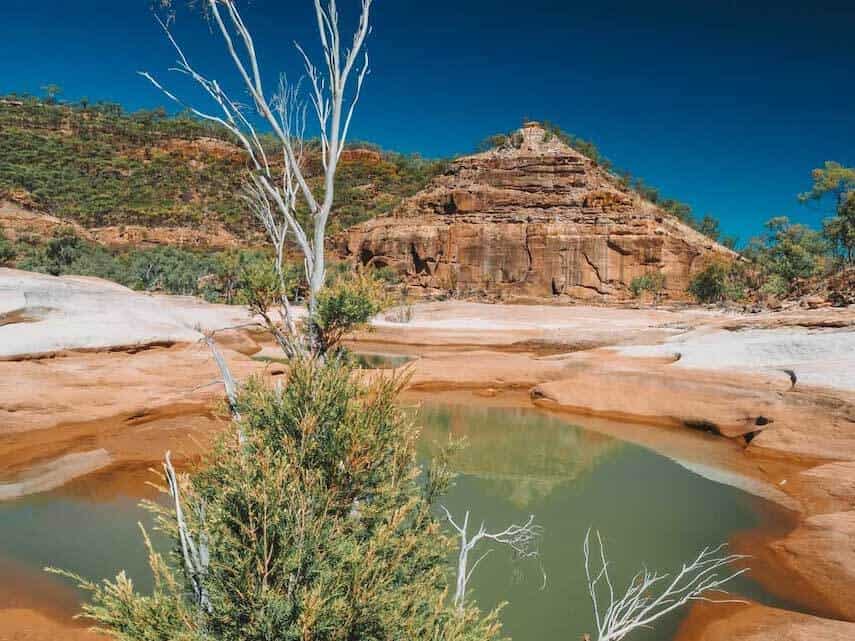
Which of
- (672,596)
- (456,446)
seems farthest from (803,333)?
(456,446)

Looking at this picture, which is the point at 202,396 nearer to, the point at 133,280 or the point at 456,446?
the point at 456,446

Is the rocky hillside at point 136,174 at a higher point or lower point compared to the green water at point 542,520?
higher

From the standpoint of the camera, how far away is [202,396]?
14320 millimetres

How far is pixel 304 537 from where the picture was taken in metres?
2.96

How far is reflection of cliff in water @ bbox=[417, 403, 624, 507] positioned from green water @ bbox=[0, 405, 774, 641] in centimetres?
6

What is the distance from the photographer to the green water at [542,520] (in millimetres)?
6402

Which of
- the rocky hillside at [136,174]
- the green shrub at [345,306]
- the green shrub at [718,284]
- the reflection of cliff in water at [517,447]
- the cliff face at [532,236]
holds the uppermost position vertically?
the rocky hillside at [136,174]

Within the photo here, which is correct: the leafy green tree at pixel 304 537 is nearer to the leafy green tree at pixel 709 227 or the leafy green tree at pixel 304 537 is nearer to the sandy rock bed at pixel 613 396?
the sandy rock bed at pixel 613 396

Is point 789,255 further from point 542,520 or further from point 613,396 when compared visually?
point 542,520

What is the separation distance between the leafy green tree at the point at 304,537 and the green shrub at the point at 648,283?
174 ft

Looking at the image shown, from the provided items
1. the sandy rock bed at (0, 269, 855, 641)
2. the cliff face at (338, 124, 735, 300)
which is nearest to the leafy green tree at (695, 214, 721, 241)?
the cliff face at (338, 124, 735, 300)

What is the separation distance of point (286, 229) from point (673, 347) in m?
19.3

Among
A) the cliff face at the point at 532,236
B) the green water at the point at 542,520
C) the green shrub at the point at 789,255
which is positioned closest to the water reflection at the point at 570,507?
the green water at the point at 542,520

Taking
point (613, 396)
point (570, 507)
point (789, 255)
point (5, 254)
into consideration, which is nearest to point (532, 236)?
point (789, 255)
